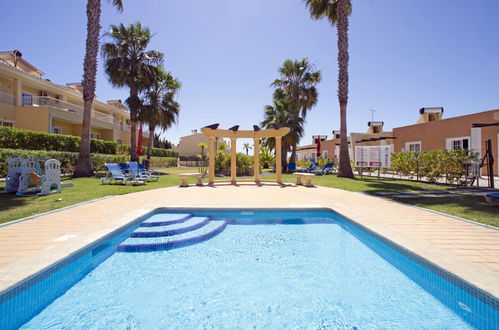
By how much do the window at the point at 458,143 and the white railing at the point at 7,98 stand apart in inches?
1384

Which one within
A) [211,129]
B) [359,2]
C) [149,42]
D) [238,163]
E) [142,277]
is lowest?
[142,277]

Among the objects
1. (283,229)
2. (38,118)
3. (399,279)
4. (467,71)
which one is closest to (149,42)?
(38,118)

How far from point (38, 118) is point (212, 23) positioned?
16.6 m

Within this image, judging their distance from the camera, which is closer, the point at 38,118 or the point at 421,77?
the point at 421,77

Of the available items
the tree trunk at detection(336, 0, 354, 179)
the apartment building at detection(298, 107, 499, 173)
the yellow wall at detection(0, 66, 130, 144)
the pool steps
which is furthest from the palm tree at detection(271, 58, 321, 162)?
the yellow wall at detection(0, 66, 130, 144)

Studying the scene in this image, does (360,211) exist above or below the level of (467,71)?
below

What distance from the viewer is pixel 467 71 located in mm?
16547

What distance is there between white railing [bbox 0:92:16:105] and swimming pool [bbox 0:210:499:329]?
72.8 feet

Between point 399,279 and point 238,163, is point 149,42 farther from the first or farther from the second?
point 399,279

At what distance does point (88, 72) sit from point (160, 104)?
7340 mm

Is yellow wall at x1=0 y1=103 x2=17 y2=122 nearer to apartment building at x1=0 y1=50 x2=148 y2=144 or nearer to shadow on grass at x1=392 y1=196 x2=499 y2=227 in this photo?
apartment building at x1=0 y1=50 x2=148 y2=144

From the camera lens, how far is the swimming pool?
2398 mm

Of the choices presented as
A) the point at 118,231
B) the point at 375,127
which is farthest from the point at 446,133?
the point at 118,231

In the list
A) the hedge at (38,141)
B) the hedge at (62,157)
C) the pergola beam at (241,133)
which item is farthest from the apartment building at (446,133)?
the hedge at (38,141)
